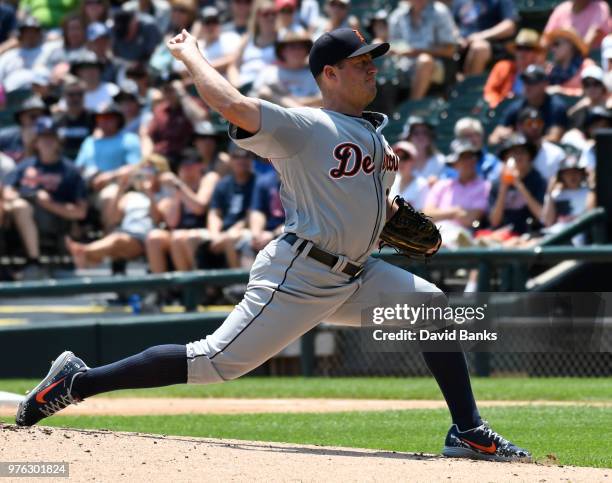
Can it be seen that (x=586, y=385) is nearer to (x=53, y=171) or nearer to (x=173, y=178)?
(x=173, y=178)

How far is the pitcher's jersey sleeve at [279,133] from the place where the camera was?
17.1ft

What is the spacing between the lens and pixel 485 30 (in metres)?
13.4

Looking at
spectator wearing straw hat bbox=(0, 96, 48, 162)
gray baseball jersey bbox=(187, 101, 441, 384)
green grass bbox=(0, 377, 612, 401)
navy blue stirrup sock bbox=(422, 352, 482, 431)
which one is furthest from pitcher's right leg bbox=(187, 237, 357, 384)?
spectator wearing straw hat bbox=(0, 96, 48, 162)

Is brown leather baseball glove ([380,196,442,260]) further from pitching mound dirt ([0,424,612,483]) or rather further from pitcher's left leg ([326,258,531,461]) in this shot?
pitching mound dirt ([0,424,612,483])

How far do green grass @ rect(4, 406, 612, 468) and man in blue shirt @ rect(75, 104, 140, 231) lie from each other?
5848 mm

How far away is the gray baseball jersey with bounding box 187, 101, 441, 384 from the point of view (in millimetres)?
5352

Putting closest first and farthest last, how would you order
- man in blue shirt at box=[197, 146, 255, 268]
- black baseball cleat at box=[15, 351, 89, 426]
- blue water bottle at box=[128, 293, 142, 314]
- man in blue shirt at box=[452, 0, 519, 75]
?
black baseball cleat at box=[15, 351, 89, 426] < blue water bottle at box=[128, 293, 142, 314] < man in blue shirt at box=[197, 146, 255, 268] < man in blue shirt at box=[452, 0, 519, 75]

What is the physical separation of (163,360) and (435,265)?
5.21m

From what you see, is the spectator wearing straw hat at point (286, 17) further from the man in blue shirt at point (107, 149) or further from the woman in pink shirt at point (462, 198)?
the woman in pink shirt at point (462, 198)

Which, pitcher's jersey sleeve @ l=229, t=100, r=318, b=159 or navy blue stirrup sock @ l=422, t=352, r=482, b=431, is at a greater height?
pitcher's jersey sleeve @ l=229, t=100, r=318, b=159

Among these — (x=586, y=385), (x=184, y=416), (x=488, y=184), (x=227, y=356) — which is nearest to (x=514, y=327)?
(x=586, y=385)

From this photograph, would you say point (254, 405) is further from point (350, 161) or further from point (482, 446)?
point (350, 161)

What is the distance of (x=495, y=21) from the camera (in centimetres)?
1341

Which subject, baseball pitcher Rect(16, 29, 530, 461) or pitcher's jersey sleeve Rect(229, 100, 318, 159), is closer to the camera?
pitcher's jersey sleeve Rect(229, 100, 318, 159)
